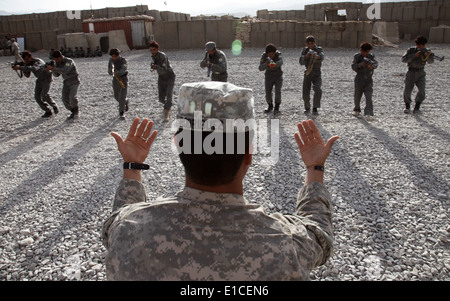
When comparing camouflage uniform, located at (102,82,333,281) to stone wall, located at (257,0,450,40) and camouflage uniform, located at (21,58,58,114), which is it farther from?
stone wall, located at (257,0,450,40)

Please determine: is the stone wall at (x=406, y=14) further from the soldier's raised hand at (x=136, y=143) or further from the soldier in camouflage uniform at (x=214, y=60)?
the soldier's raised hand at (x=136, y=143)

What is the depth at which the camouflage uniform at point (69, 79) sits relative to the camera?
778 centimetres

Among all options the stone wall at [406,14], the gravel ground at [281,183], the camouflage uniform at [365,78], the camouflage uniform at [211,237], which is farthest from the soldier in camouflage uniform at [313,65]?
the stone wall at [406,14]

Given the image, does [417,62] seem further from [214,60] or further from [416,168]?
[214,60]

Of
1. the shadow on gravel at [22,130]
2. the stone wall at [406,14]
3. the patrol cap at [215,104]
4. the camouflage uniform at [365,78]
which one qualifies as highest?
the stone wall at [406,14]

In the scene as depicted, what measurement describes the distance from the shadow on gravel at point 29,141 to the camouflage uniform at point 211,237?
5573 mm

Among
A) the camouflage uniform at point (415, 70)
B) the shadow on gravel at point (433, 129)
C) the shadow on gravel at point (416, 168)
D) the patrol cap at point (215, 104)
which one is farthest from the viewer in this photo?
the camouflage uniform at point (415, 70)

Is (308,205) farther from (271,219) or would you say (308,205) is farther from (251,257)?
(251,257)

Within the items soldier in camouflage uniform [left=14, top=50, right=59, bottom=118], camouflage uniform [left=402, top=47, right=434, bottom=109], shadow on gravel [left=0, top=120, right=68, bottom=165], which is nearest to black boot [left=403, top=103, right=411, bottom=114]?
camouflage uniform [left=402, top=47, right=434, bottom=109]

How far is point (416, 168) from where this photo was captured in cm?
489

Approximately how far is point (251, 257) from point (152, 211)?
379 millimetres

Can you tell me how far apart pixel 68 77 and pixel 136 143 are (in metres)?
7.02

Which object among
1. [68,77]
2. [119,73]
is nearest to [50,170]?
[119,73]

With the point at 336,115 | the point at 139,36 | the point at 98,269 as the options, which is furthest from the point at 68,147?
the point at 139,36
